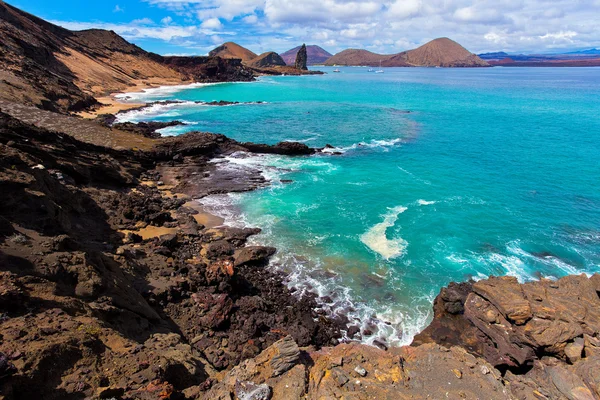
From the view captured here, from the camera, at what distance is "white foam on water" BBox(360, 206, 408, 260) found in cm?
2628

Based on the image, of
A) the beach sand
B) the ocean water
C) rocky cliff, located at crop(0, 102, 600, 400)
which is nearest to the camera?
rocky cliff, located at crop(0, 102, 600, 400)

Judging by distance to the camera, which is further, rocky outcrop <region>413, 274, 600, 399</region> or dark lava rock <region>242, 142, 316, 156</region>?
dark lava rock <region>242, 142, 316, 156</region>

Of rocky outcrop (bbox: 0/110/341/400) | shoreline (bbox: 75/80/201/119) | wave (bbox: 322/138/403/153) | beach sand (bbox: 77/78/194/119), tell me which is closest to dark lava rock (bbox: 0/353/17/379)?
rocky outcrop (bbox: 0/110/341/400)

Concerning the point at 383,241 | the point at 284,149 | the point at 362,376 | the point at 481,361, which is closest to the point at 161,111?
the point at 284,149

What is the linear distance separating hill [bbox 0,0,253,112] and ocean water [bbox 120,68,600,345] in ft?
50.2

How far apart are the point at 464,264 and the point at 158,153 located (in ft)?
125

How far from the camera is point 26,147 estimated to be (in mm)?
25641

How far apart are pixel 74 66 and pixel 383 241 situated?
4325 inches

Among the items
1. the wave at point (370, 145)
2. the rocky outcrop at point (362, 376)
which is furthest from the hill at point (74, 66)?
the rocky outcrop at point (362, 376)

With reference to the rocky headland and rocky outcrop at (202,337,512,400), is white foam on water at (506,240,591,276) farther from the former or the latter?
rocky outcrop at (202,337,512,400)

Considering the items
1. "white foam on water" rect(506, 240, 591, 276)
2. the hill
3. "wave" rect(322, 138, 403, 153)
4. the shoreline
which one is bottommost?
"white foam on water" rect(506, 240, 591, 276)

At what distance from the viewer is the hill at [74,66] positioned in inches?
2175

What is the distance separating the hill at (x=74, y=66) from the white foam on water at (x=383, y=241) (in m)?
48.8

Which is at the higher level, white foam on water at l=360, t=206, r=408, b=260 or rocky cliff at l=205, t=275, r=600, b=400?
rocky cliff at l=205, t=275, r=600, b=400
